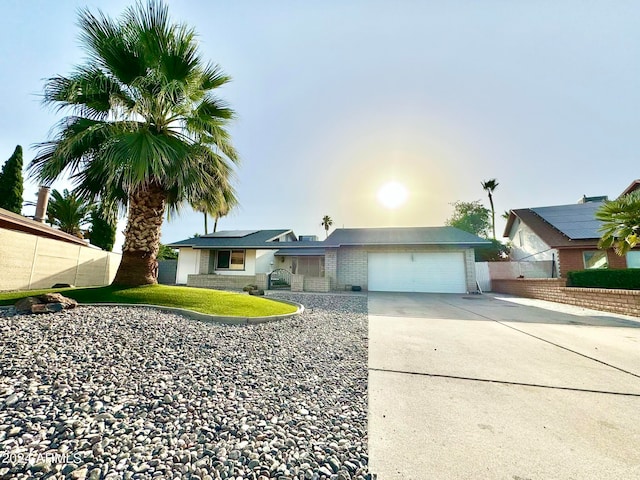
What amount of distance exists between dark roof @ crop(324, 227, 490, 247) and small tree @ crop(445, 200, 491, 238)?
52.0 ft

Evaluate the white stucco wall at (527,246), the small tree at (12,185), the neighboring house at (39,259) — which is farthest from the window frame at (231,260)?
the white stucco wall at (527,246)

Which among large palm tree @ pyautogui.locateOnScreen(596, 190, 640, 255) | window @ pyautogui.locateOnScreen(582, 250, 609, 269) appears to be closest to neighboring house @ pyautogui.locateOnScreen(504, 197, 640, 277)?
window @ pyautogui.locateOnScreen(582, 250, 609, 269)

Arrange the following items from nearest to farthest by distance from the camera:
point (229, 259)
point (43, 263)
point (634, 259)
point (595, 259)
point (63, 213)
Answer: point (43, 263) → point (634, 259) → point (595, 259) → point (63, 213) → point (229, 259)

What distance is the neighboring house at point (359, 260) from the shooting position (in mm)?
13992

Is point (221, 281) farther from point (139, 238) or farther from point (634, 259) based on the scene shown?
point (634, 259)

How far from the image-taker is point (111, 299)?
5594 mm

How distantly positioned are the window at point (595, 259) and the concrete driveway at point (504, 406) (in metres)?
11.2

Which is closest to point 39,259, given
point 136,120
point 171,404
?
point 136,120

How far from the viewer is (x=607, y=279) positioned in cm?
852

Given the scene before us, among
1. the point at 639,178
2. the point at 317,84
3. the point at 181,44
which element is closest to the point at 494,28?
the point at 317,84

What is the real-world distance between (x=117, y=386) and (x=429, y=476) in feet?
8.83

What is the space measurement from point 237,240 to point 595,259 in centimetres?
2064

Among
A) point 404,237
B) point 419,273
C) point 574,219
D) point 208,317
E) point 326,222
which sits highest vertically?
point 326,222

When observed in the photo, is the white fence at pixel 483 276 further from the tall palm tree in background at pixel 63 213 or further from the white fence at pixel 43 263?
the tall palm tree in background at pixel 63 213
